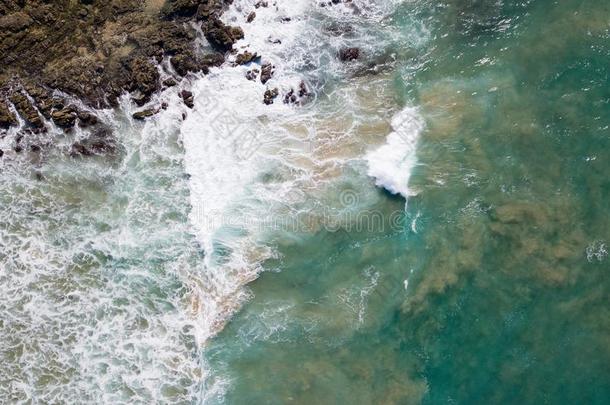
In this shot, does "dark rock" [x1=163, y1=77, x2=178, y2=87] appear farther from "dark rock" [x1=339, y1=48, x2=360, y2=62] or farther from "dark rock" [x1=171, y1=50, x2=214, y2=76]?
"dark rock" [x1=339, y1=48, x2=360, y2=62]

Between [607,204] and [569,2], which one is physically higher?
[569,2]

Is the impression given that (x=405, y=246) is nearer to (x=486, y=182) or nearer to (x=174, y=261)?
(x=486, y=182)

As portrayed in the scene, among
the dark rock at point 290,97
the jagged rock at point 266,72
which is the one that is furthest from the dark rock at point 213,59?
the dark rock at point 290,97

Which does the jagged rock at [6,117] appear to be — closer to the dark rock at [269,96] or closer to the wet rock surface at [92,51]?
the wet rock surface at [92,51]

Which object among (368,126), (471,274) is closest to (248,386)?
(471,274)

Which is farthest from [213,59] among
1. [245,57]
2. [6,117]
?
[6,117]

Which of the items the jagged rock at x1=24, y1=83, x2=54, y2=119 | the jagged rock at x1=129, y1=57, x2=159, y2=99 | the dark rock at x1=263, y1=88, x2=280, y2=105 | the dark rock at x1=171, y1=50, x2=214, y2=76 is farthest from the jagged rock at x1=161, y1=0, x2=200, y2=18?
the jagged rock at x1=24, y1=83, x2=54, y2=119

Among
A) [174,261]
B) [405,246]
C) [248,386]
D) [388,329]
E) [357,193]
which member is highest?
[357,193]
